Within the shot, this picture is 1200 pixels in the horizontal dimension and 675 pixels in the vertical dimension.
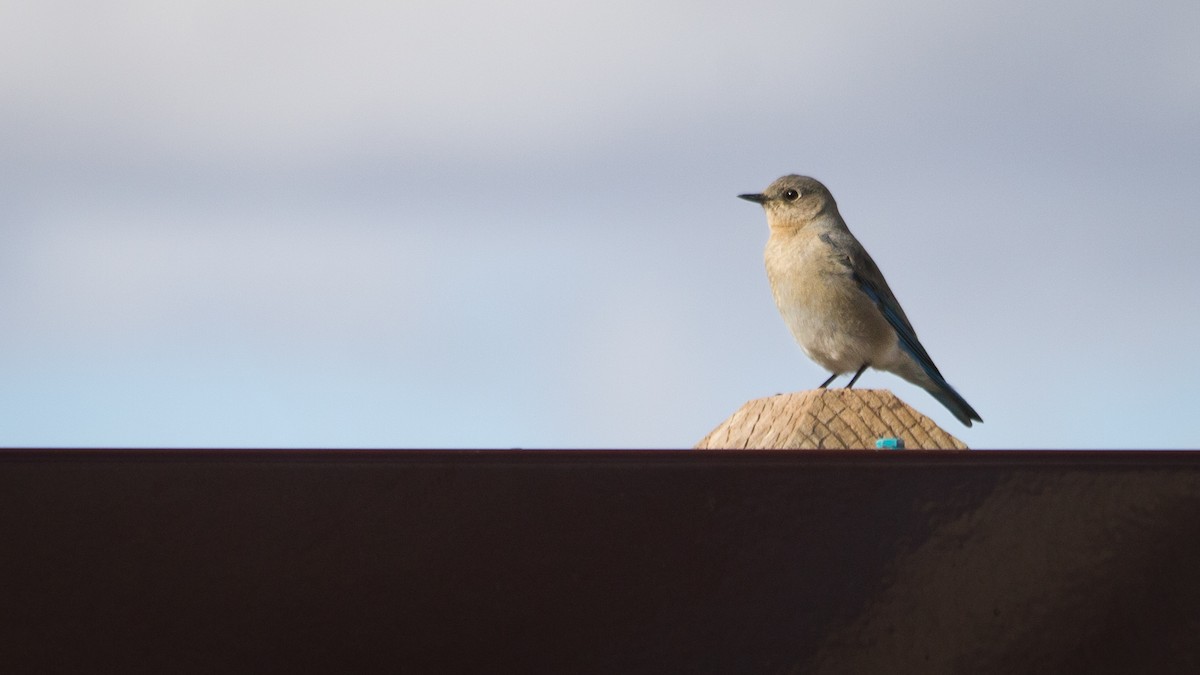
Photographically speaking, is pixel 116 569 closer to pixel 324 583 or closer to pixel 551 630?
pixel 324 583

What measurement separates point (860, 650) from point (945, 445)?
1.28 meters

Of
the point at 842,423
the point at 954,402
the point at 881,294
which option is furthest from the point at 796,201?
the point at 842,423

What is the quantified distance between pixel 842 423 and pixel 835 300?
1.32 meters

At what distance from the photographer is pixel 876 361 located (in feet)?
14.2

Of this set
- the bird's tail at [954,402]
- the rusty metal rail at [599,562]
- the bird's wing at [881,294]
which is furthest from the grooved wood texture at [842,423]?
the bird's tail at [954,402]

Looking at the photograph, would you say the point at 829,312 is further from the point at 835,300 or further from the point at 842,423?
the point at 842,423

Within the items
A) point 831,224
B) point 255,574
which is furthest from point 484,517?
point 831,224

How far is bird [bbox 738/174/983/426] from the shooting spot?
423 cm

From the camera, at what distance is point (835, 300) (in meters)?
4.22

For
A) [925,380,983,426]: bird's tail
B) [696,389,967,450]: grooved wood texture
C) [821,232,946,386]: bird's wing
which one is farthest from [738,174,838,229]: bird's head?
[696,389,967,450]: grooved wood texture

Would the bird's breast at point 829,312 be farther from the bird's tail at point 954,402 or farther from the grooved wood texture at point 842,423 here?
the grooved wood texture at point 842,423

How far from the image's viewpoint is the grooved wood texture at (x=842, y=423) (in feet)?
9.52

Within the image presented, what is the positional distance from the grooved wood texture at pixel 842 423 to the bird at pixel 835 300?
117 centimetres

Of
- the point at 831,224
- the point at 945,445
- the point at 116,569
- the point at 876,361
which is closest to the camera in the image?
the point at 116,569
